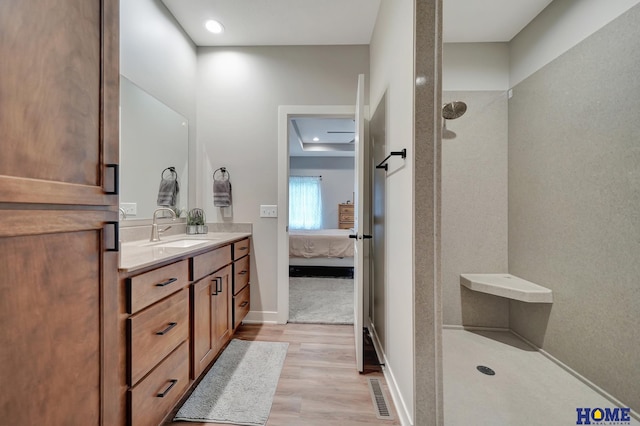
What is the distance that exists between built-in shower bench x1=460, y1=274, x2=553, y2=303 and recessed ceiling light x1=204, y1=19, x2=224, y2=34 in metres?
3.13

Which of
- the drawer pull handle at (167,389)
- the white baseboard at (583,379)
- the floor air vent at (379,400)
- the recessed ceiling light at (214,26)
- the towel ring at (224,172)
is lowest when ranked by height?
the floor air vent at (379,400)

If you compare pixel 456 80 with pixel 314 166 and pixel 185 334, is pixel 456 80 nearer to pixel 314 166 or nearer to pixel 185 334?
pixel 185 334

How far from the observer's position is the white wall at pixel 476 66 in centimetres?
236

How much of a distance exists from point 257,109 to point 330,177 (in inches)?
189

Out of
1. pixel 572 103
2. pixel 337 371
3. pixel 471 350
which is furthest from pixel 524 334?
pixel 572 103

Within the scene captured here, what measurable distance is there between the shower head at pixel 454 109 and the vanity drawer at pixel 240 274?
224 centimetres

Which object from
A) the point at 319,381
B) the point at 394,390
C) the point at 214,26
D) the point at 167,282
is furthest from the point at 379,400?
the point at 214,26

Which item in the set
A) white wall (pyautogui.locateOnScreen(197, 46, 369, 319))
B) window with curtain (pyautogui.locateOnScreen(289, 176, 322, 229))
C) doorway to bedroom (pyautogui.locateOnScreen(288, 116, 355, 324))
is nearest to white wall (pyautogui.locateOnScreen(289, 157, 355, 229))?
doorway to bedroom (pyautogui.locateOnScreen(288, 116, 355, 324))

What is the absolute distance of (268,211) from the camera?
260 centimetres

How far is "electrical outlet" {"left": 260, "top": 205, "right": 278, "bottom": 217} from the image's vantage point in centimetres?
259

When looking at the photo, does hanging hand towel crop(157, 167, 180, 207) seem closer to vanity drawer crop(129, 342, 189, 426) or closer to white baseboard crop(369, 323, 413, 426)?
vanity drawer crop(129, 342, 189, 426)

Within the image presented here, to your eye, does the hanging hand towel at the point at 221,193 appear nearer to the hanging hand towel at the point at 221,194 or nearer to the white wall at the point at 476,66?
the hanging hand towel at the point at 221,194

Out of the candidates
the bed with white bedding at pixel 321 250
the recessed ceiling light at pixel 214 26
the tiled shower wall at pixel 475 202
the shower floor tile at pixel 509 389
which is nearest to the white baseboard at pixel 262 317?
the shower floor tile at pixel 509 389

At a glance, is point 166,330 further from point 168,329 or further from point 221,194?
point 221,194
